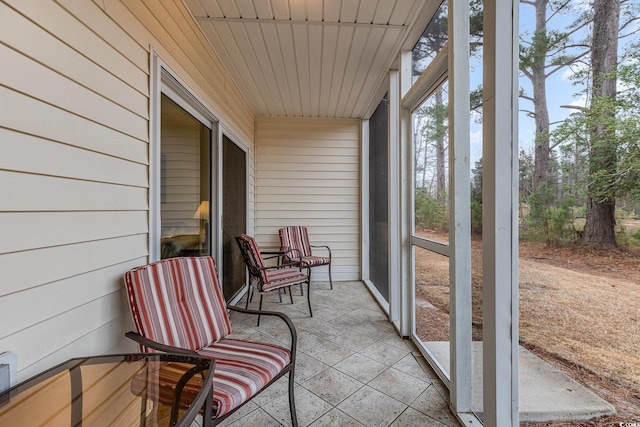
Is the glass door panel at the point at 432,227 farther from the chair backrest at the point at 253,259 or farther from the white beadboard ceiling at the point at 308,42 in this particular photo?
the chair backrest at the point at 253,259

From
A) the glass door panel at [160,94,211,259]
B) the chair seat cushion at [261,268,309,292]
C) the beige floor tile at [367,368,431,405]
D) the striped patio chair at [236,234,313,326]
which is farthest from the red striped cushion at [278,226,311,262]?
the beige floor tile at [367,368,431,405]

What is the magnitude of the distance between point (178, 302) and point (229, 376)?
524 mm

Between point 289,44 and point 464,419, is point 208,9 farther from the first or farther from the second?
point 464,419

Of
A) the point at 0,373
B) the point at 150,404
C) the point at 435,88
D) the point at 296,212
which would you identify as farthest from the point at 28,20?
the point at 296,212

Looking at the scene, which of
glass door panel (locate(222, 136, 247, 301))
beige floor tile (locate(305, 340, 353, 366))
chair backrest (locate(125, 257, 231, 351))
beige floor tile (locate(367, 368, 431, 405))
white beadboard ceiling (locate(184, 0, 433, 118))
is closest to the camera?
chair backrest (locate(125, 257, 231, 351))

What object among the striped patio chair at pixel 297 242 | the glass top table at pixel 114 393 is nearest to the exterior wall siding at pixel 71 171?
the glass top table at pixel 114 393

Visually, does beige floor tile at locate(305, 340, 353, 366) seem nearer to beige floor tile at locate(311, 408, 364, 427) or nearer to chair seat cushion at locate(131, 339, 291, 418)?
beige floor tile at locate(311, 408, 364, 427)

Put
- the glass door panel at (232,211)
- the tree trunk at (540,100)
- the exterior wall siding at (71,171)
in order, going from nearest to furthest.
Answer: the exterior wall siding at (71,171) → the tree trunk at (540,100) → the glass door panel at (232,211)

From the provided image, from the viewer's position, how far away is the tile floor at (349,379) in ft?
5.16

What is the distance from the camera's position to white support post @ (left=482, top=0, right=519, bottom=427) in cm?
119

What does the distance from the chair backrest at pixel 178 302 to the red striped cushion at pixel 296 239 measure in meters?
2.53

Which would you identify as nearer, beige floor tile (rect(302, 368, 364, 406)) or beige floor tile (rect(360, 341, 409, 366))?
beige floor tile (rect(302, 368, 364, 406))

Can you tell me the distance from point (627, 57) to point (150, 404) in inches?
69.6

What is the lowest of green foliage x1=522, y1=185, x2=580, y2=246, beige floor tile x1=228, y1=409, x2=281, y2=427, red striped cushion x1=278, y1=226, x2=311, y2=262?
beige floor tile x1=228, y1=409, x2=281, y2=427
